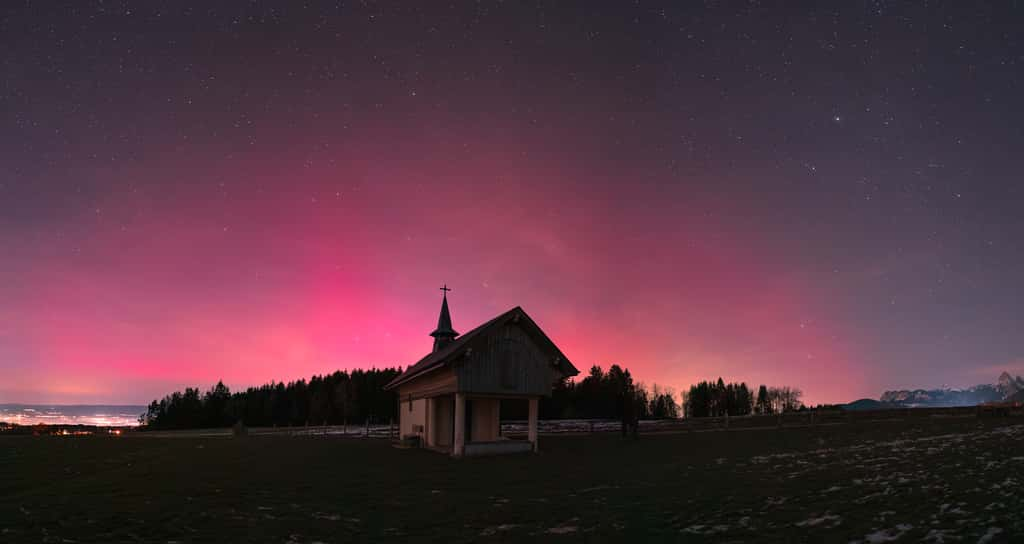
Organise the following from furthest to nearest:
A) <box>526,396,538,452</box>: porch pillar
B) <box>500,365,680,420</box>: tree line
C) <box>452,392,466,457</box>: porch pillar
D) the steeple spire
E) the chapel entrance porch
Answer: <box>500,365,680,420</box>: tree line → the steeple spire → <box>526,396,538,452</box>: porch pillar → the chapel entrance porch → <box>452,392,466,457</box>: porch pillar

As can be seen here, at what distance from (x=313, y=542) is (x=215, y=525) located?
2.87 meters

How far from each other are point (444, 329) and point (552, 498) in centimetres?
3366

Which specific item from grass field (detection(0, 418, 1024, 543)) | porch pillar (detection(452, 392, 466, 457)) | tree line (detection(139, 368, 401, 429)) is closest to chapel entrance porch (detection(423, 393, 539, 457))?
porch pillar (detection(452, 392, 466, 457))

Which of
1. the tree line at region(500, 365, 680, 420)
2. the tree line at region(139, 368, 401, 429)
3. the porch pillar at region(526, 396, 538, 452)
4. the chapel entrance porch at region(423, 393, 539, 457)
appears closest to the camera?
the chapel entrance porch at region(423, 393, 539, 457)

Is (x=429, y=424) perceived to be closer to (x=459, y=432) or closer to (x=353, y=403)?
(x=459, y=432)

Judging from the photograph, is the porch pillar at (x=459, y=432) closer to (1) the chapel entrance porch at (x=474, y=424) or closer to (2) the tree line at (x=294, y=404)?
(1) the chapel entrance porch at (x=474, y=424)

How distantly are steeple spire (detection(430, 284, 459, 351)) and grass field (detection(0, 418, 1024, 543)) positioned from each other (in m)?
23.0

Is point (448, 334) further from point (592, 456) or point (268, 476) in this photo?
point (268, 476)

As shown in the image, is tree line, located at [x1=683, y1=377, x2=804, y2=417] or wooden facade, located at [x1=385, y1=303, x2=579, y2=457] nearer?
wooden facade, located at [x1=385, y1=303, x2=579, y2=457]

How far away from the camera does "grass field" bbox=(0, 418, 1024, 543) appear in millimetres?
10562

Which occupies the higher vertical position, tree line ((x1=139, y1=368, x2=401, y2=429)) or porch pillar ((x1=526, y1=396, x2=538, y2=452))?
porch pillar ((x1=526, y1=396, x2=538, y2=452))

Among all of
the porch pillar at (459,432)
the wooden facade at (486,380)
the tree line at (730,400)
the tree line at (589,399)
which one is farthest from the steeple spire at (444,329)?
the tree line at (730,400)

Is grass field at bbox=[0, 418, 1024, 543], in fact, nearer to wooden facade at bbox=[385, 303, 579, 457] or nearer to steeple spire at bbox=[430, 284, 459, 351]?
wooden facade at bbox=[385, 303, 579, 457]

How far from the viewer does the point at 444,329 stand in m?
48.5
